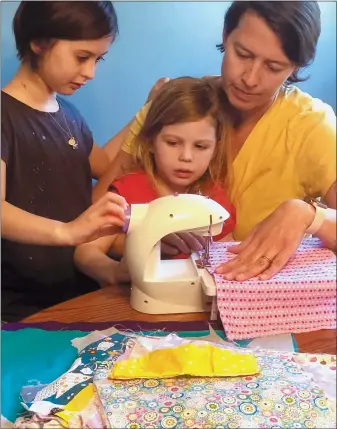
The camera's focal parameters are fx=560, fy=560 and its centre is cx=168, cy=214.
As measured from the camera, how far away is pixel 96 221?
34.9 inches

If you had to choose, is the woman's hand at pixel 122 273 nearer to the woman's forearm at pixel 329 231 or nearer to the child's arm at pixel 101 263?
the child's arm at pixel 101 263

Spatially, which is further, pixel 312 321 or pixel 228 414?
pixel 312 321

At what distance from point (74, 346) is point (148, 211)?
24cm

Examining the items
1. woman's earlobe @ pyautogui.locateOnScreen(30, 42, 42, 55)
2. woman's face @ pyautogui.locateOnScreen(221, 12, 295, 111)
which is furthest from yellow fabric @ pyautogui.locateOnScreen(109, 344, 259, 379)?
woman's earlobe @ pyautogui.locateOnScreen(30, 42, 42, 55)

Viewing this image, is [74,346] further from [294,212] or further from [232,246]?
[294,212]

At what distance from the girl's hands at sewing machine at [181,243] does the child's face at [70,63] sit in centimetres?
29

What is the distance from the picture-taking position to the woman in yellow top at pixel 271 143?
0.83 m

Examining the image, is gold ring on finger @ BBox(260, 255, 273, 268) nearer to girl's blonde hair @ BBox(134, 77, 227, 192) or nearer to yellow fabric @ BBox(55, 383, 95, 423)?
girl's blonde hair @ BBox(134, 77, 227, 192)

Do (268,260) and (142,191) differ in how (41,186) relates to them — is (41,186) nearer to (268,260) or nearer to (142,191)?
(142,191)

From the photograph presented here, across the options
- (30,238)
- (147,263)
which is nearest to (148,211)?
(147,263)

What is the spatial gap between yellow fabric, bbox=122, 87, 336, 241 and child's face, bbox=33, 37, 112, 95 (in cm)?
11

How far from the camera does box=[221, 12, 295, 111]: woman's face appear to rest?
82 centimetres

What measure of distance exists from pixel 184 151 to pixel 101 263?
0.24 m

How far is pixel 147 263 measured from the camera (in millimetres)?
896
